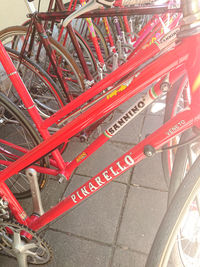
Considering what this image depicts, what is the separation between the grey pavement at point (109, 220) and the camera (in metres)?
1.33

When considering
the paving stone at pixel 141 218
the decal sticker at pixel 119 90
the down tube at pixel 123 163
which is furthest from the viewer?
the paving stone at pixel 141 218

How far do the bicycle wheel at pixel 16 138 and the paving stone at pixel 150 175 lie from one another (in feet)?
2.26

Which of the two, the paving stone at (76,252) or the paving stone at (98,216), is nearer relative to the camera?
the paving stone at (76,252)

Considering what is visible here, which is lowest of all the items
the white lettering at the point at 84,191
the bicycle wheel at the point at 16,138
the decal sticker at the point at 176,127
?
the white lettering at the point at 84,191

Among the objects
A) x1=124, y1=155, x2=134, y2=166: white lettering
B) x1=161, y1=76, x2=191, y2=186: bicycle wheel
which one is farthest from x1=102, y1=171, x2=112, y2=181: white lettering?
x1=161, y1=76, x2=191, y2=186: bicycle wheel

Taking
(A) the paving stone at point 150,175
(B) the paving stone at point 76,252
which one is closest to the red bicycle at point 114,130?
(B) the paving stone at point 76,252

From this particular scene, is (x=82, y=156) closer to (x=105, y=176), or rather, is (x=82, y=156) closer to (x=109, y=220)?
(x=105, y=176)

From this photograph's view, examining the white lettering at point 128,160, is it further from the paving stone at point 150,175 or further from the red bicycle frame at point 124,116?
the paving stone at point 150,175

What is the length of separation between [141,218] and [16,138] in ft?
4.30

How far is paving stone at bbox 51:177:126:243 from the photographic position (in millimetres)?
1435

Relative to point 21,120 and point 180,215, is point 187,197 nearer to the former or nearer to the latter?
point 180,215

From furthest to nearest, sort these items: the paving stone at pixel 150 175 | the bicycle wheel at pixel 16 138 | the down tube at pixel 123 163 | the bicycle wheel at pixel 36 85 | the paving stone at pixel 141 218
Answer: the paving stone at pixel 150 175 → the bicycle wheel at pixel 36 85 → the paving stone at pixel 141 218 → the bicycle wheel at pixel 16 138 → the down tube at pixel 123 163

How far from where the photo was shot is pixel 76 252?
1.36 metres

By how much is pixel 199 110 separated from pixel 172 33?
25.9 inches
